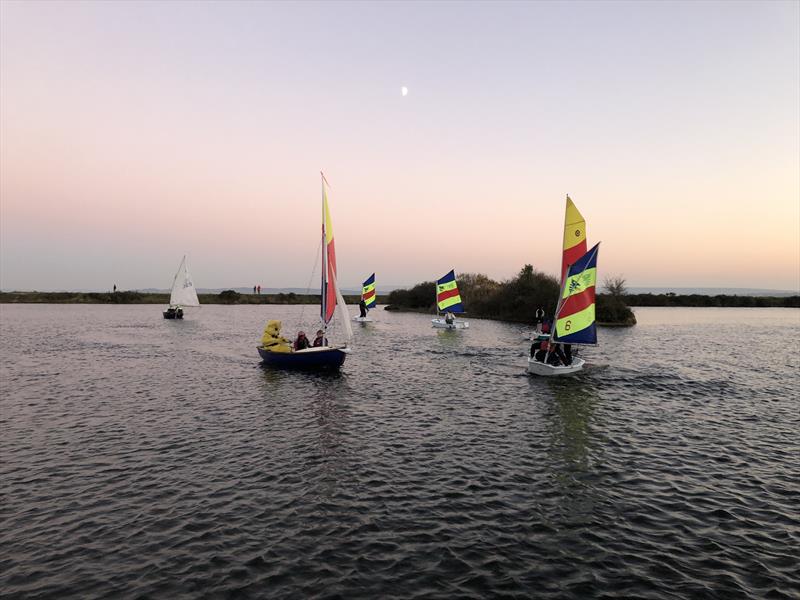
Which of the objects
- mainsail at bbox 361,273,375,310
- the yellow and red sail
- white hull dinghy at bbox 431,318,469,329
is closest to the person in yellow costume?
the yellow and red sail

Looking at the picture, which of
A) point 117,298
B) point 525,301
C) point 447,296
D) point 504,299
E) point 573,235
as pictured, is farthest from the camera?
point 117,298

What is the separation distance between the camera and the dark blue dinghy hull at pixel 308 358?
31281mm

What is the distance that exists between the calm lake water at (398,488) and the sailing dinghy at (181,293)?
185ft

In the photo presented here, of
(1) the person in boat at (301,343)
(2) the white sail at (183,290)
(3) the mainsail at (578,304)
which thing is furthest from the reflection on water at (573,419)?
(2) the white sail at (183,290)

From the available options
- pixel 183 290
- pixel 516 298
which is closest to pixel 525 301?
pixel 516 298

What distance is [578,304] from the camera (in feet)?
102

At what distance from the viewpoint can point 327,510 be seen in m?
12.3

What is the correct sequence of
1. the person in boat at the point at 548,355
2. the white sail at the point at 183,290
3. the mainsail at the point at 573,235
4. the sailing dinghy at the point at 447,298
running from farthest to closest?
the white sail at the point at 183,290 < the sailing dinghy at the point at 447,298 < the person in boat at the point at 548,355 < the mainsail at the point at 573,235

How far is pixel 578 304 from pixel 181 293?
78.4 metres

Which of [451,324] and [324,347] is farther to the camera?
[451,324]

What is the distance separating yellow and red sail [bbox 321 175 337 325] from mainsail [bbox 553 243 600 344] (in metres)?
15.9

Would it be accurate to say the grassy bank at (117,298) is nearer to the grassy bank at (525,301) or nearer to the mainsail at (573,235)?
the grassy bank at (525,301)

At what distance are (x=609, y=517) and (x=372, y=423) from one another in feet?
35.7

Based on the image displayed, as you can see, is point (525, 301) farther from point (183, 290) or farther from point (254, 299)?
point (254, 299)
